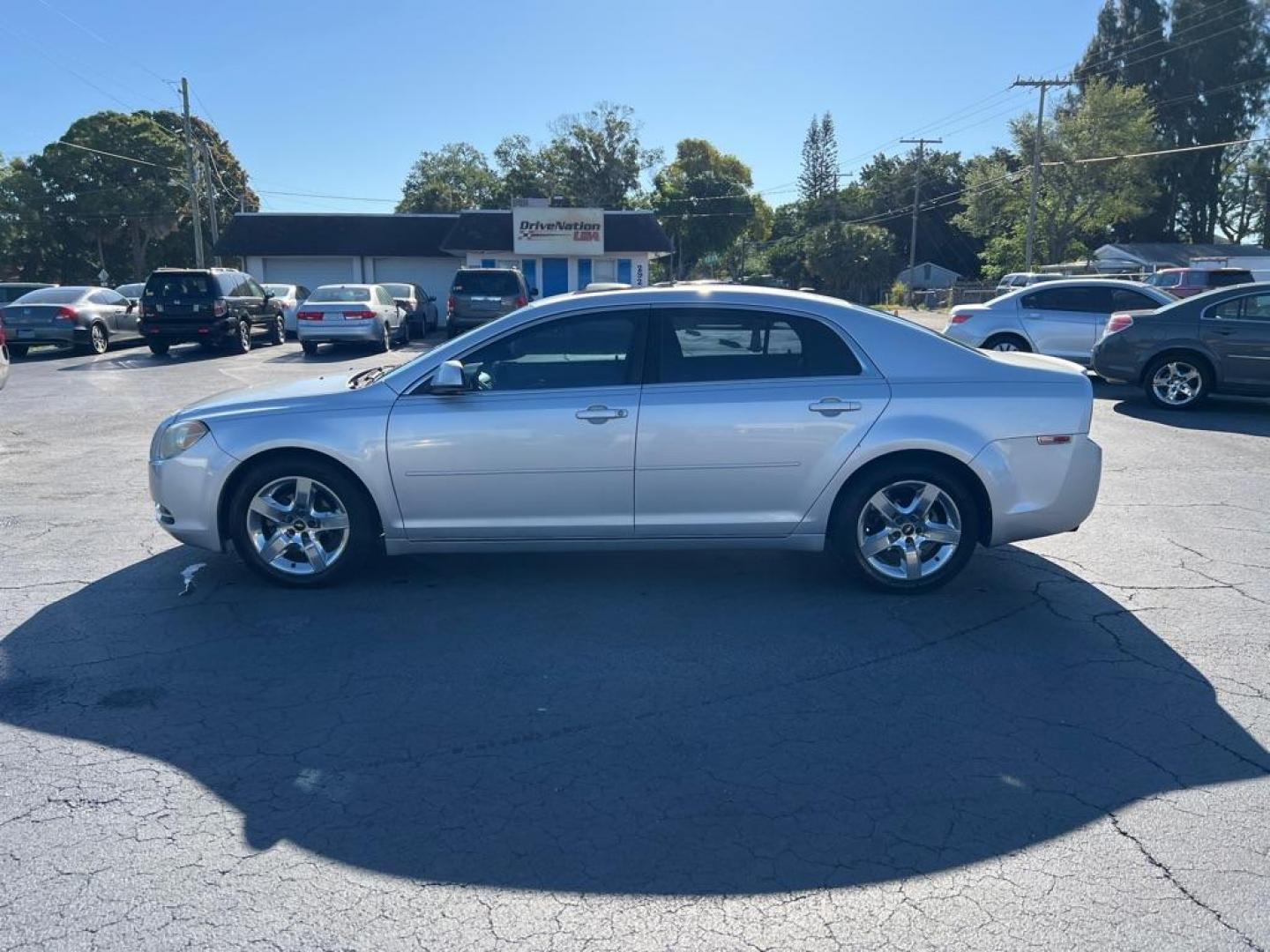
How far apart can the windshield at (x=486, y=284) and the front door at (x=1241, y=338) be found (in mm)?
15685

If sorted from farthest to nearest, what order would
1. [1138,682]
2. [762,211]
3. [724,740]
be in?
[762,211], [1138,682], [724,740]

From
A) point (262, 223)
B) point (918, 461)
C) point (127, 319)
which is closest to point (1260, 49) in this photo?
point (262, 223)

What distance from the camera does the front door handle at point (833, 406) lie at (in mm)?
5379

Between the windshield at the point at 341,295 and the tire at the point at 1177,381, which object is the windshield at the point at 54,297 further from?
the tire at the point at 1177,381

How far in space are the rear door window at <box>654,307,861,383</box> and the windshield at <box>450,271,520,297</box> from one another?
18.6 metres

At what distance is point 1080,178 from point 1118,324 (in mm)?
51364

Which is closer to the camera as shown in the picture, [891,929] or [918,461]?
[891,929]

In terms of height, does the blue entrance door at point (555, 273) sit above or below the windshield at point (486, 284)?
above

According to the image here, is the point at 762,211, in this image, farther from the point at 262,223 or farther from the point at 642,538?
the point at 642,538

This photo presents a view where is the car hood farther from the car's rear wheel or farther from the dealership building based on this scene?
the dealership building

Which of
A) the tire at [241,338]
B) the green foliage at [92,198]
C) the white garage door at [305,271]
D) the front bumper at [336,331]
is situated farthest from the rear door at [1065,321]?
the green foliage at [92,198]

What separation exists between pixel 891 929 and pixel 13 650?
14.2 ft

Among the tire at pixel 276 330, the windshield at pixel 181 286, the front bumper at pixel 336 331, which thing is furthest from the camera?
the tire at pixel 276 330

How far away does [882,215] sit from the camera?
89.7 metres
